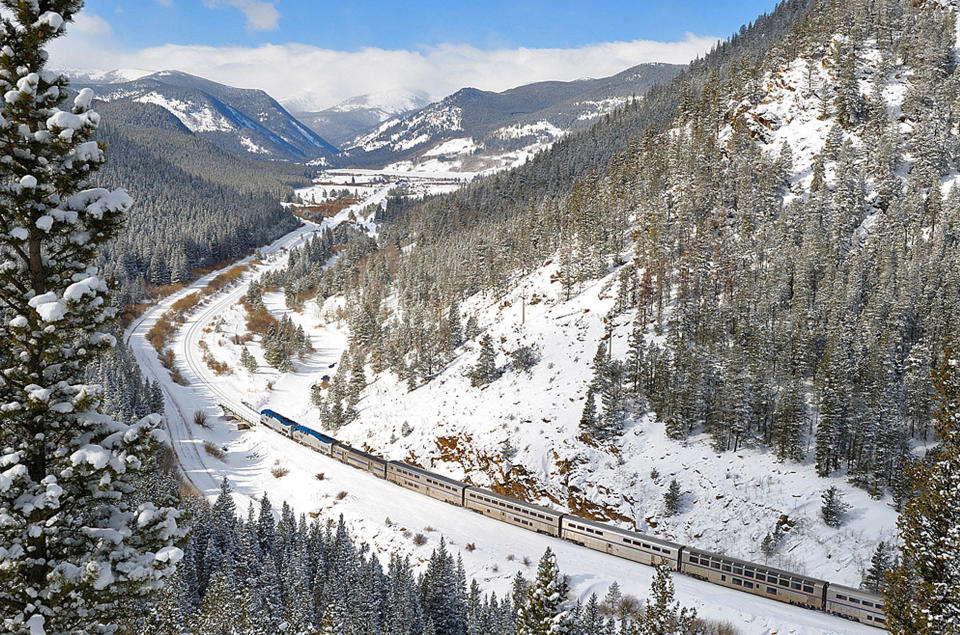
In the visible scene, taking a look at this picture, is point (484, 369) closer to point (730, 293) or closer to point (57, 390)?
point (730, 293)

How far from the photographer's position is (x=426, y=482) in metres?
62.1

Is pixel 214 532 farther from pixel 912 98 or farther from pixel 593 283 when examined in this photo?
pixel 912 98

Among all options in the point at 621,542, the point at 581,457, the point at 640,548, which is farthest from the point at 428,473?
the point at 640,548

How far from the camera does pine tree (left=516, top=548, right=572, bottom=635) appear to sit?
16936 mm

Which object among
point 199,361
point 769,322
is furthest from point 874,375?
point 199,361

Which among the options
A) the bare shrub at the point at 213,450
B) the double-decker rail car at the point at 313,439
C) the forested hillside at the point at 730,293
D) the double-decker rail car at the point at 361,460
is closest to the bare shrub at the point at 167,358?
the bare shrub at the point at 213,450

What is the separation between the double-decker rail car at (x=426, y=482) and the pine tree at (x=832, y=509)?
34.6m

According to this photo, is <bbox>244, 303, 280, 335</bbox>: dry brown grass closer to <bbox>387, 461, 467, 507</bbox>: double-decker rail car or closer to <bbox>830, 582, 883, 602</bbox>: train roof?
<bbox>387, 461, 467, 507</bbox>: double-decker rail car

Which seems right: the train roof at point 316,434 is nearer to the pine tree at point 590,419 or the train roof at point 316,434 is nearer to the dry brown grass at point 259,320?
the pine tree at point 590,419

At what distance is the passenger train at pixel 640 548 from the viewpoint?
129 feet

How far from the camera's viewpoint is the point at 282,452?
77000 mm

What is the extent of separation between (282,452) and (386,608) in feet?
141

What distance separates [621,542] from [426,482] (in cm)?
2323

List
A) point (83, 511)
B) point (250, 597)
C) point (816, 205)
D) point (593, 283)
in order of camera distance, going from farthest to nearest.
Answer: point (593, 283) → point (816, 205) → point (250, 597) → point (83, 511)
